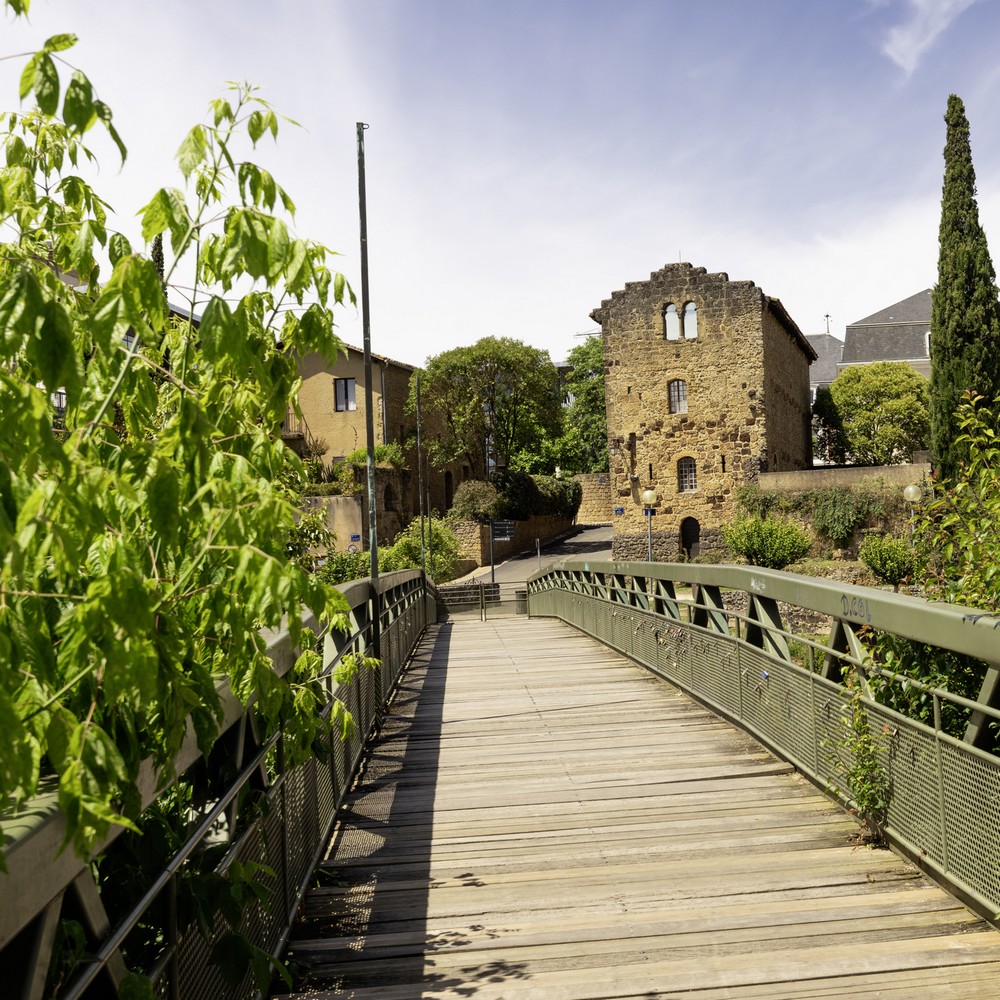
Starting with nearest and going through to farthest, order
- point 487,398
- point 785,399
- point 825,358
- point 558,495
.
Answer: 1. point 785,399
2. point 487,398
3. point 558,495
4. point 825,358

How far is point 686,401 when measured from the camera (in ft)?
123

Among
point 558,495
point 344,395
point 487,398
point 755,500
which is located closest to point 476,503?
point 487,398

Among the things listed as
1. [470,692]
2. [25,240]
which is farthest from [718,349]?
[25,240]

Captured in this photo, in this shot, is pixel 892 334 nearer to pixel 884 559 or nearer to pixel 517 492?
pixel 517 492

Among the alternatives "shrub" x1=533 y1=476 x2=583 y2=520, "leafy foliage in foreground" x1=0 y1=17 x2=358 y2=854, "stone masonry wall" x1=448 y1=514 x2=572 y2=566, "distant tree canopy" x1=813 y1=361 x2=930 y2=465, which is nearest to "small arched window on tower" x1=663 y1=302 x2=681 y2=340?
"stone masonry wall" x1=448 y1=514 x2=572 y2=566

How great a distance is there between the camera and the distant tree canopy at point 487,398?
46719mm

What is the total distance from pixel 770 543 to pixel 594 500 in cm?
2458

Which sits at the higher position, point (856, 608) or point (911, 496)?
point (911, 496)

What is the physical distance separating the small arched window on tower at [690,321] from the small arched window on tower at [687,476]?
459 cm

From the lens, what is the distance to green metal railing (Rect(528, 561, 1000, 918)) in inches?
129

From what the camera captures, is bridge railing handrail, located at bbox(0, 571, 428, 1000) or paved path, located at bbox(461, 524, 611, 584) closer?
bridge railing handrail, located at bbox(0, 571, 428, 1000)

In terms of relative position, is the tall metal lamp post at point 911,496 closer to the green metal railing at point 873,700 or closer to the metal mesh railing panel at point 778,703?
the green metal railing at point 873,700

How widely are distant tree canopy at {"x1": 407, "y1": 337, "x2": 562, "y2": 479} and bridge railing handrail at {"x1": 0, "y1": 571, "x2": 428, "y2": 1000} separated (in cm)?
4101

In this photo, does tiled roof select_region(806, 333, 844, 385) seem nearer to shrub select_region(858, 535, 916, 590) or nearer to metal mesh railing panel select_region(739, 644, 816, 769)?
shrub select_region(858, 535, 916, 590)
